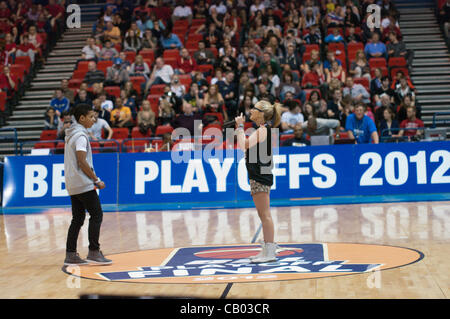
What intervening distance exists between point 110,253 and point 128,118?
9.11 m

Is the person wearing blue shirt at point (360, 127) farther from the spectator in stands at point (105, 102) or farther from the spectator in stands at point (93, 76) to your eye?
the spectator in stands at point (93, 76)

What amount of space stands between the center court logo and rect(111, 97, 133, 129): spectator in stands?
9.17m

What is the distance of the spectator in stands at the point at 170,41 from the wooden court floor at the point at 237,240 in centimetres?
807

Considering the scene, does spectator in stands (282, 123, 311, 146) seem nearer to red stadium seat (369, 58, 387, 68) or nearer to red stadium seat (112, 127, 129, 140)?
red stadium seat (112, 127, 129, 140)

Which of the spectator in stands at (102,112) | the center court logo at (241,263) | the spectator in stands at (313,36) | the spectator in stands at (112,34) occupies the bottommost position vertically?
the center court logo at (241,263)

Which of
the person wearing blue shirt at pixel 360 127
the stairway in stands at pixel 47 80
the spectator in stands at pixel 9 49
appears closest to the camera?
the person wearing blue shirt at pixel 360 127

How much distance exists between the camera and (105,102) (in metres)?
18.1

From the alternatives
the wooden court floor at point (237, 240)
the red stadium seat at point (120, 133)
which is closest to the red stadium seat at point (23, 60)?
the red stadium seat at point (120, 133)

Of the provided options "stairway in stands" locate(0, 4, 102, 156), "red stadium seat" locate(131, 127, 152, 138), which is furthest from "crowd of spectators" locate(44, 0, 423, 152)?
"stairway in stands" locate(0, 4, 102, 156)

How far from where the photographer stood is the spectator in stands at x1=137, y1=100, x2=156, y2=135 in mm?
17031

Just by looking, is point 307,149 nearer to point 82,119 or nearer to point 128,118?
point 128,118

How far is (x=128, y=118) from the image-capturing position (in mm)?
17672

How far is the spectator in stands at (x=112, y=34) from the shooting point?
21.4m
